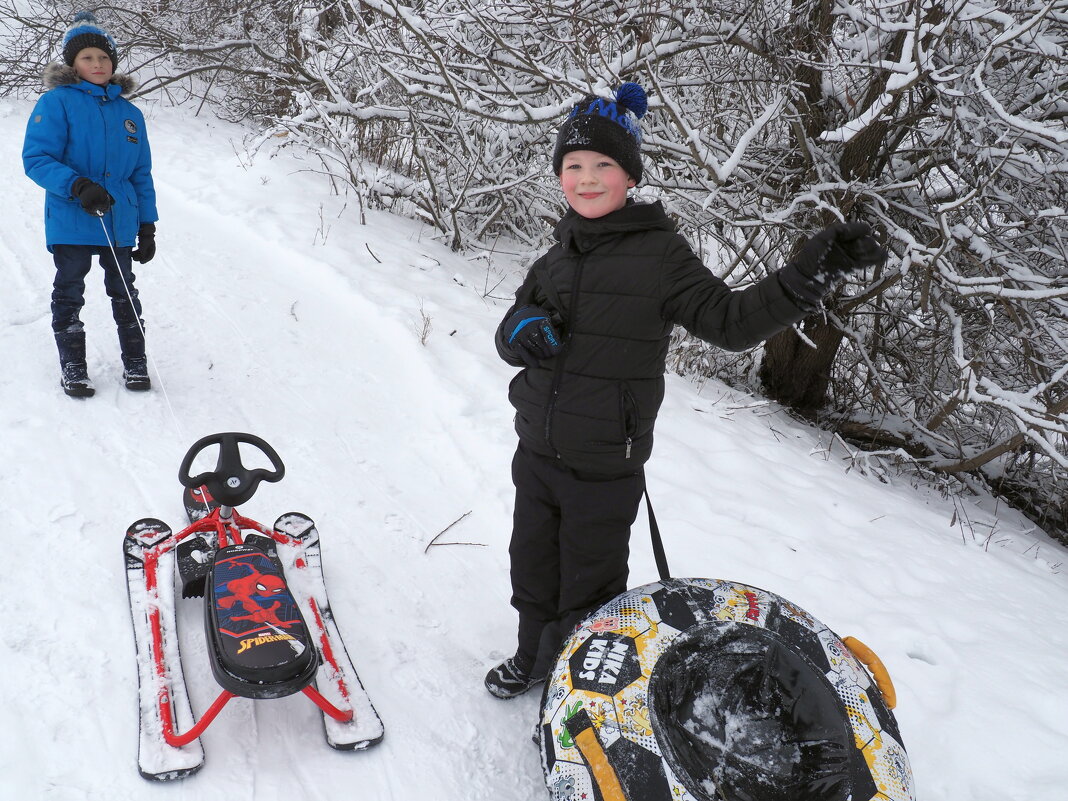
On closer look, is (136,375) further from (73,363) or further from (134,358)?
(73,363)

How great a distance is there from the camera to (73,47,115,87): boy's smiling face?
3.36 m

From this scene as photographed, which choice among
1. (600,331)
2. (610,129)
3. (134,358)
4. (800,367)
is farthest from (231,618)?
(800,367)

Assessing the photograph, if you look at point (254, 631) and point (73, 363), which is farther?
point (73, 363)

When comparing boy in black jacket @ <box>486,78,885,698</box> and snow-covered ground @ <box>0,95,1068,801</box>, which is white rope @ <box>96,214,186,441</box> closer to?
snow-covered ground @ <box>0,95,1068,801</box>

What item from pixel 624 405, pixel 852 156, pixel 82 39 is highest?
pixel 852 156

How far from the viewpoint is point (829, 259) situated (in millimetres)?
1628

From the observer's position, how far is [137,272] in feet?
16.8

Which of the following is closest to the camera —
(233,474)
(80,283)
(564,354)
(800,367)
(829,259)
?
(829,259)

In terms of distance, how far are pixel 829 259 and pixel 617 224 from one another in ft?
2.01

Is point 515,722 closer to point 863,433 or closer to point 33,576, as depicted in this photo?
point 33,576

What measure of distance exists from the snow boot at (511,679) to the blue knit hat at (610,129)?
1.63 meters

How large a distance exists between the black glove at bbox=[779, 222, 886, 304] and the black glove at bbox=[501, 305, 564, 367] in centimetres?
62

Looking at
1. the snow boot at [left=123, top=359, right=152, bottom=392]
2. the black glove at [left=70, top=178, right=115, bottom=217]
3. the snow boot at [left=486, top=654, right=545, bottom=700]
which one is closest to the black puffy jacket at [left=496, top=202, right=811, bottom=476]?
the snow boot at [left=486, top=654, right=545, bottom=700]

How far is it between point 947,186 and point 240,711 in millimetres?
5102
